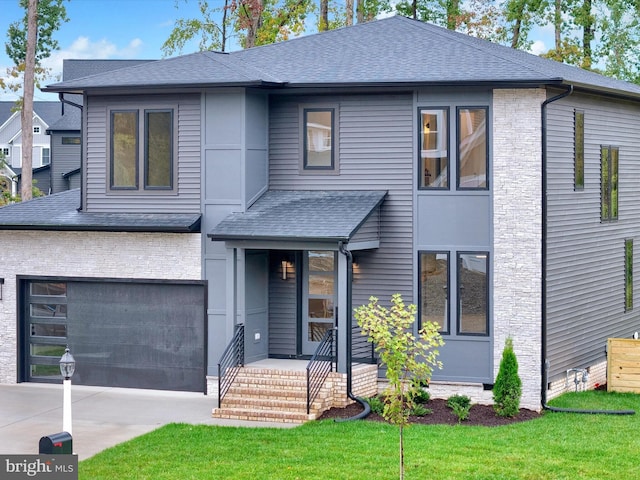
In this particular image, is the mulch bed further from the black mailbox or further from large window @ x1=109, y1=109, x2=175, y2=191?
the black mailbox

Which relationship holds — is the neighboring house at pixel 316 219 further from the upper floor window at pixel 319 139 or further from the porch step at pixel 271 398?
the porch step at pixel 271 398

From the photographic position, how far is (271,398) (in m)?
19.8

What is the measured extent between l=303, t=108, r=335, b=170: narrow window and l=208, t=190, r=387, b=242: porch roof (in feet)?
1.88

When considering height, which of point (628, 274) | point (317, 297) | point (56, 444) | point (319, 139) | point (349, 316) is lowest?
point (56, 444)

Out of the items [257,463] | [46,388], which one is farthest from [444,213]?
[46,388]

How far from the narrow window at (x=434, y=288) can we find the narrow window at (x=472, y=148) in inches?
56.4

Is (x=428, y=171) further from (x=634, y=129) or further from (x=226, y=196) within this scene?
(x=634, y=129)

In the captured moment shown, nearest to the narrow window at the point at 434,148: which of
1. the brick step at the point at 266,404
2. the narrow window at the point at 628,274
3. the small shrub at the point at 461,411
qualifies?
the small shrub at the point at 461,411

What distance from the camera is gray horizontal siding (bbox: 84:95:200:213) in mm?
21516

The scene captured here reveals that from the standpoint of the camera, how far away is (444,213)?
68.5ft

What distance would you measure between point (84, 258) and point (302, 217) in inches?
193

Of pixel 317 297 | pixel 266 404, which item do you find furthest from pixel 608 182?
pixel 266 404

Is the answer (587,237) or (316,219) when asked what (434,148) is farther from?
(587,237)

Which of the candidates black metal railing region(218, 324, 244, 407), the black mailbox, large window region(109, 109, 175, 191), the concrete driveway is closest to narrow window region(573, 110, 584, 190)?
black metal railing region(218, 324, 244, 407)
